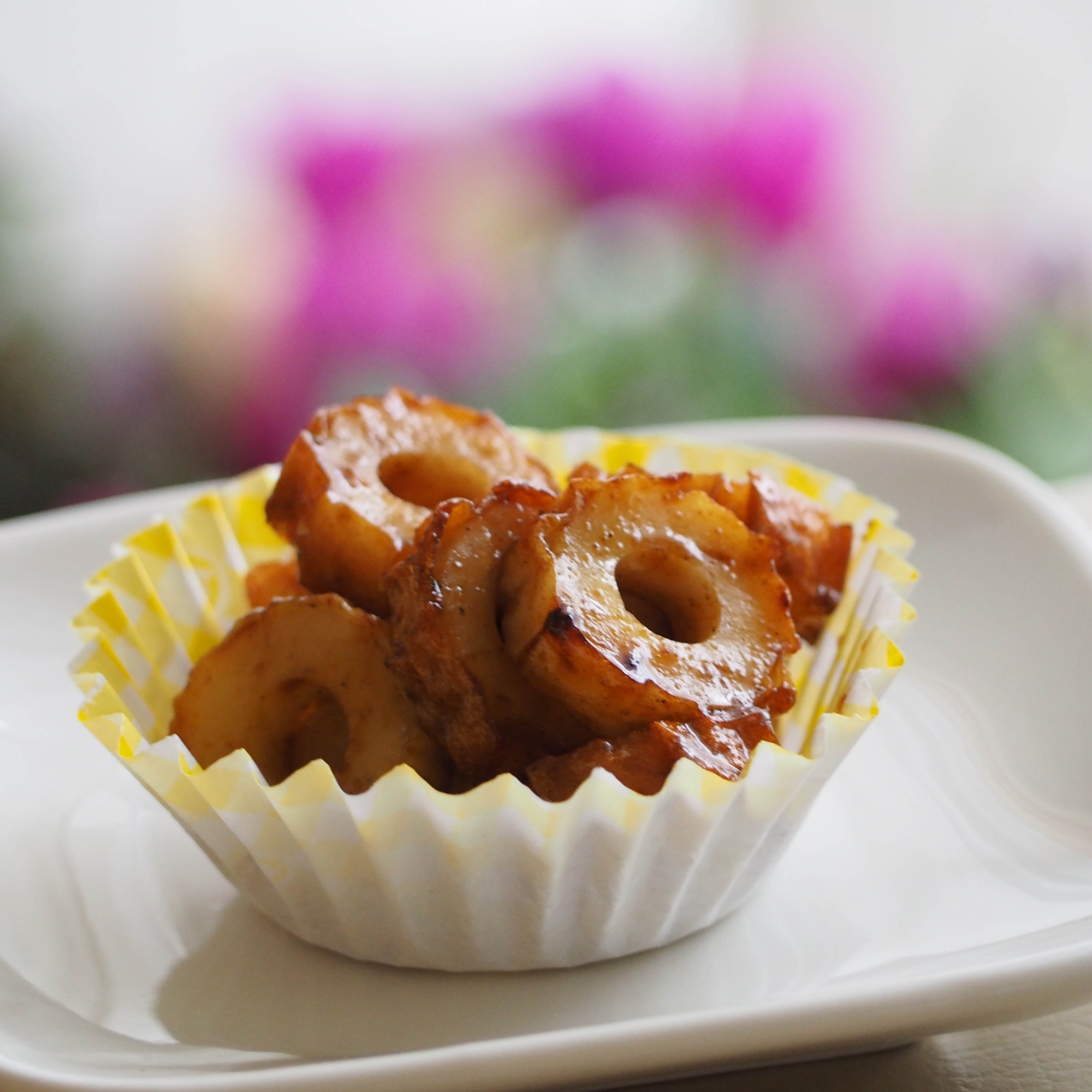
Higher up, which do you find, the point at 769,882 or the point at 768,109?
the point at 768,109

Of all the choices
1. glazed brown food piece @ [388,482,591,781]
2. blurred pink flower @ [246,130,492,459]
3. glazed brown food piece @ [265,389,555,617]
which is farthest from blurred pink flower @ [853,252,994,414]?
glazed brown food piece @ [388,482,591,781]

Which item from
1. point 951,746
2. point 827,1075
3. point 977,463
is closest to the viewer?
point 827,1075

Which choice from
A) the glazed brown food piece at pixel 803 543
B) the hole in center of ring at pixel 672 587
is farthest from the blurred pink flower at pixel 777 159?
the hole in center of ring at pixel 672 587

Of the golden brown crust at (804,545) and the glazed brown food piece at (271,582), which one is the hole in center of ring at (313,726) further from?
the golden brown crust at (804,545)

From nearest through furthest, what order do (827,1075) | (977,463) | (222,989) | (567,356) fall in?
1. (827,1075)
2. (222,989)
3. (977,463)
4. (567,356)

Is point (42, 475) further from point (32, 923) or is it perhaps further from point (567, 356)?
point (32, 923)

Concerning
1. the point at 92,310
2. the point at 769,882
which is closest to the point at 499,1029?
the point at 769,882

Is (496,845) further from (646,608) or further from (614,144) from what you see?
(614,144)
